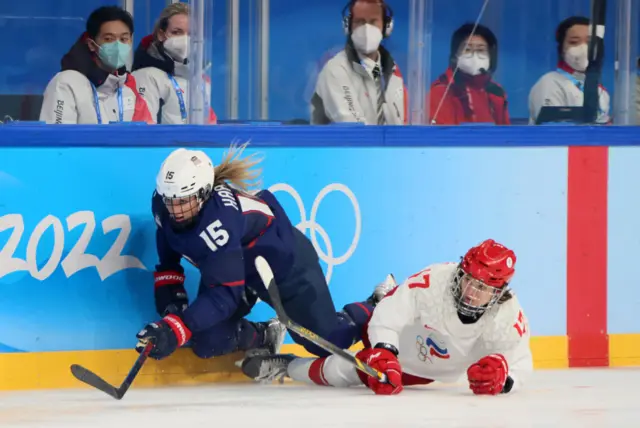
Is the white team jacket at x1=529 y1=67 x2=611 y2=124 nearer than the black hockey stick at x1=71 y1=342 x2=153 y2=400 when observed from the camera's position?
No

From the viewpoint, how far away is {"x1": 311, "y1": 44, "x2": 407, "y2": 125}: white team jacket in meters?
6.10

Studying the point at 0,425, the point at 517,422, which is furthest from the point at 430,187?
the point at 0,425

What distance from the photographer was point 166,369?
18.9 feet

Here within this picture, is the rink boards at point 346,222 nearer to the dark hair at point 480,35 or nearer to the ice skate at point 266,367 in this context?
the ice skate at point 266,367

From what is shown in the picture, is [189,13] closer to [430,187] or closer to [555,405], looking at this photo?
[430,187]

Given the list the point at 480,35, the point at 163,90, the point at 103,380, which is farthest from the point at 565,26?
the point at 103,380

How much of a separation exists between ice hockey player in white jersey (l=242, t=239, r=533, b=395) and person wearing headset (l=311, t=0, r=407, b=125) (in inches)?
42.5

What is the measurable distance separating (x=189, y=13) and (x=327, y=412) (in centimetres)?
210

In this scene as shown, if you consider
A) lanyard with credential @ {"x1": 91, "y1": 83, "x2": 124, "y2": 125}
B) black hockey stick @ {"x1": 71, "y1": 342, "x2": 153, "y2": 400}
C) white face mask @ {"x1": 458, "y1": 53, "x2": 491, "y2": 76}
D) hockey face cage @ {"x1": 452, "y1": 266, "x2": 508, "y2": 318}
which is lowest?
black hockey stick @ {"x1": 71, "y1": 342, "x2": 153, "y2": 400}

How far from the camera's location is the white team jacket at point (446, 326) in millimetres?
5250

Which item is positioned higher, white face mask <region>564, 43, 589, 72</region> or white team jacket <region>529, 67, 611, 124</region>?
white face mask <region>564, 43, 589, 72</region>

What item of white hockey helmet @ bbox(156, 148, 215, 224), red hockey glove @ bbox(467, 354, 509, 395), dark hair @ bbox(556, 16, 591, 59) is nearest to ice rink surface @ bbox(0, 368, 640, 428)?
red hockey glove @ bbox(467, 354, 509, 395)

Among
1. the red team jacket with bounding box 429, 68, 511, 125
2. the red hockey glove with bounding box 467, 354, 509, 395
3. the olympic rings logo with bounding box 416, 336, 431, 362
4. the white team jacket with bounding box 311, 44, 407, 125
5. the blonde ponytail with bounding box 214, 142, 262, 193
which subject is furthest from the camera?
the red team jacket with bounding box 429, 68, 511, 125

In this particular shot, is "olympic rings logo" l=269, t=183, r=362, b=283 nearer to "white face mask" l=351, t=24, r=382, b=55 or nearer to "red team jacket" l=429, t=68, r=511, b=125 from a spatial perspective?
"red team jacket" l=429, t=68, r=511, b=125
